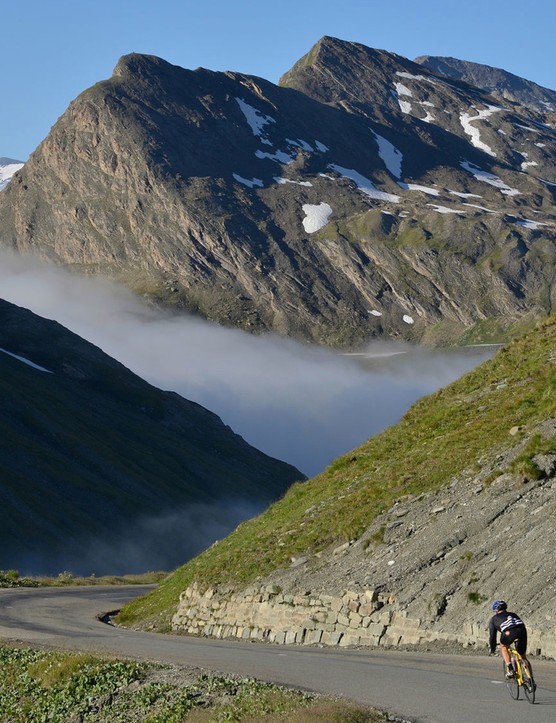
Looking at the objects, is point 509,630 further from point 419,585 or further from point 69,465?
point 69,465

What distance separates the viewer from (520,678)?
18.7m

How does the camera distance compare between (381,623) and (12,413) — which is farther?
(12,413)

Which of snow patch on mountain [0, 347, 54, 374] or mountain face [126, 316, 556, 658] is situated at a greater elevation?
snow patch on mountain [0, 347, 54, 374]

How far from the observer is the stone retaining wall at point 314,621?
26141 millimetres

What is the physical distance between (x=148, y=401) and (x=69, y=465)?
1754 inches

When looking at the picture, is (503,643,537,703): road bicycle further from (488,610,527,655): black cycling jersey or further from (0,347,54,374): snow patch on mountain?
(0,347,54,374): snow patch on mountain

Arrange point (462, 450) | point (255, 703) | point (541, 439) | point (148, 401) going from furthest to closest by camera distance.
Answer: point (148, 401)
point (462, 450)
point (541, 439)
point (255, 703)

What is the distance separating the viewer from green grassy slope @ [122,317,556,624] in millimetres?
33719

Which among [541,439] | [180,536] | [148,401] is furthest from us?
[148,401]

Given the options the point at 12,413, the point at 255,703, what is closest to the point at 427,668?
the point at 255,703

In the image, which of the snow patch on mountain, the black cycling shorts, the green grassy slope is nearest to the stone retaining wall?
the green grassy slope

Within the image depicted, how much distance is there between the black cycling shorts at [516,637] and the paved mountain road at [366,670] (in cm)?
90

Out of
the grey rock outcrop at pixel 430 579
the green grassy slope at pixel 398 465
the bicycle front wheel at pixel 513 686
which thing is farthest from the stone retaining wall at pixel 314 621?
the bicycle front wheel at pixel 513 686

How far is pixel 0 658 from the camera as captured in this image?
27281mm
